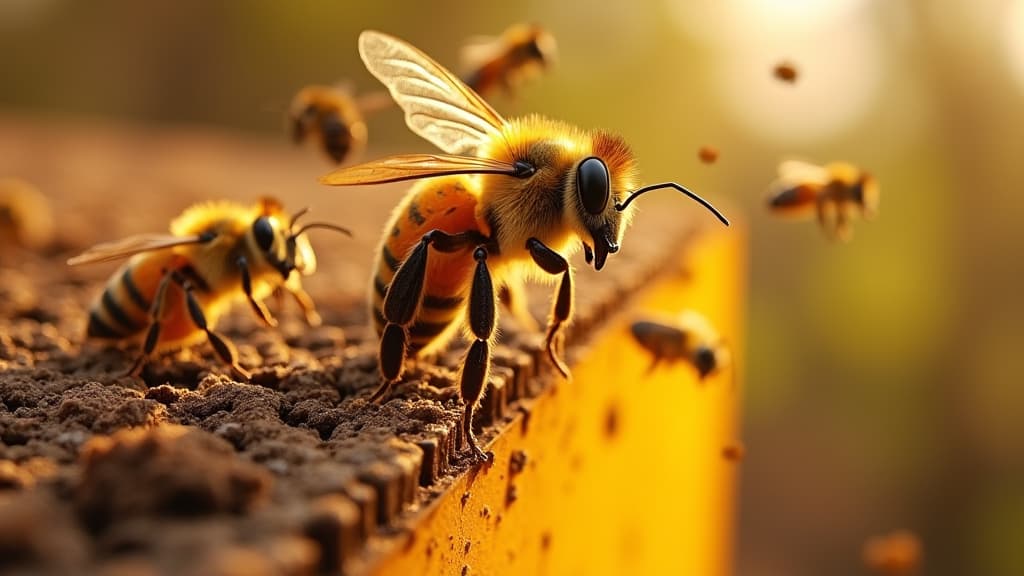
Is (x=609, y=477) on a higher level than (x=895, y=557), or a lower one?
higher

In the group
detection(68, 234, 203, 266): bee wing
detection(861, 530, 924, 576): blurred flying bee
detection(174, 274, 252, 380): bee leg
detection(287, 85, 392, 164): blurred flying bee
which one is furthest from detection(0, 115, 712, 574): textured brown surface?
detection(861, 530, 924, 576): blurred flying bee

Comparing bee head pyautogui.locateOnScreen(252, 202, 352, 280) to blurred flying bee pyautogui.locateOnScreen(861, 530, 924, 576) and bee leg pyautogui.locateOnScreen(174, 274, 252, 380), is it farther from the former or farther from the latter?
blurred flying bee pyautogui.locateOnScreen(861, 530, 924, 576)

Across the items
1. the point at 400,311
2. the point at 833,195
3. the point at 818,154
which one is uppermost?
the point at 818,154

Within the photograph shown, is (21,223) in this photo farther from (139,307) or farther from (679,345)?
(679,345)

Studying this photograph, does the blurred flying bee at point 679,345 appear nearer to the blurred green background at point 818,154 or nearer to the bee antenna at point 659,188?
the bee antenna at point 659,188

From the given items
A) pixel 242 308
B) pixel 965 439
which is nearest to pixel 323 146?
pixel 242 308

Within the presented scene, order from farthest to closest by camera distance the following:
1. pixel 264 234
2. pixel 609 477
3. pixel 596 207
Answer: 1. pixel 609 477
2. pixel 264 234
3. pixel 596 207

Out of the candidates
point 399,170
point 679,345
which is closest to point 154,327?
point 399,170
